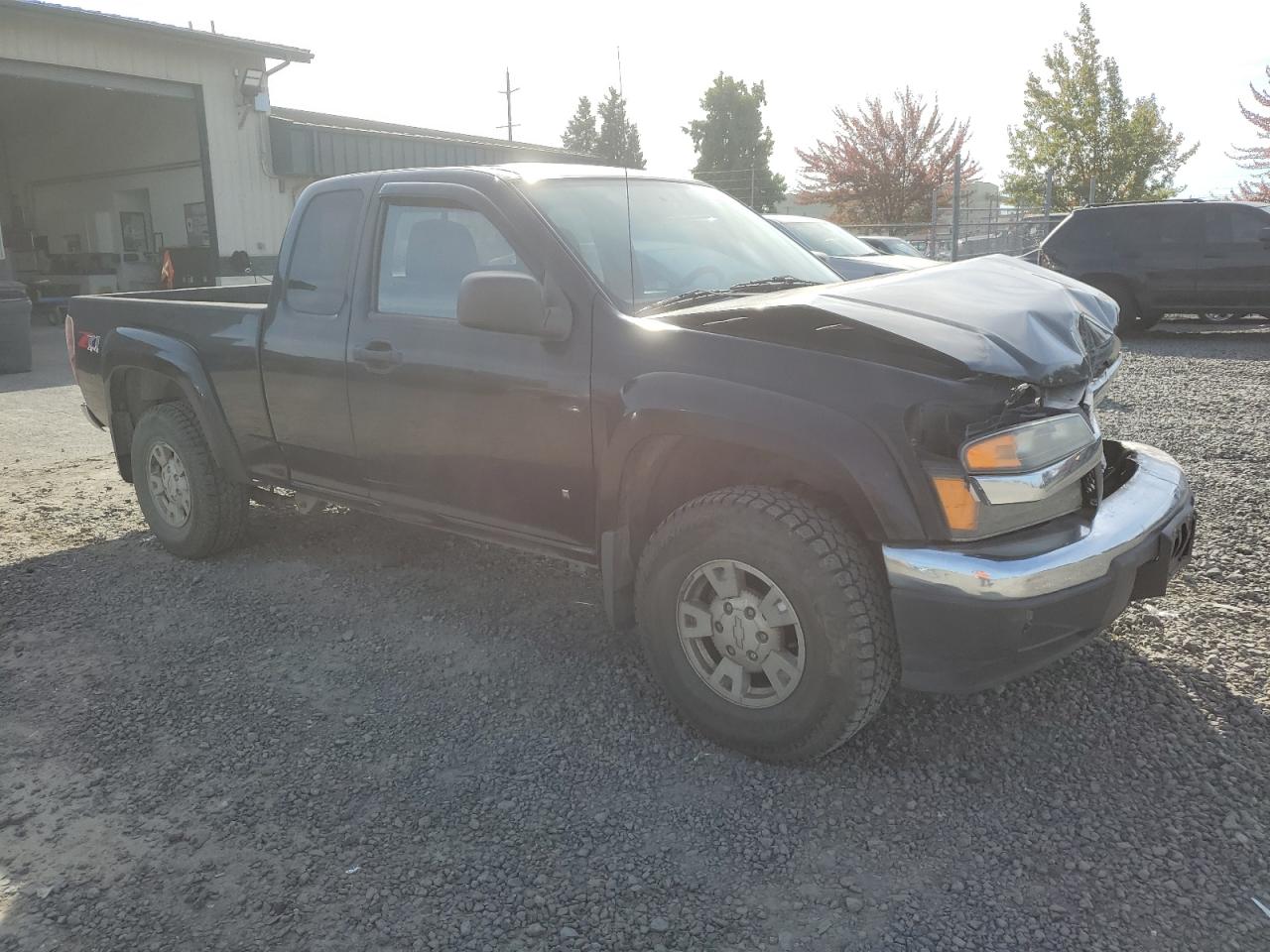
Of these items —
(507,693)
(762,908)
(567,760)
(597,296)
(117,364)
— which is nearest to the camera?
(762,908)

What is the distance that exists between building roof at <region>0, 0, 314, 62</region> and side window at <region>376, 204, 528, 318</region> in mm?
14207

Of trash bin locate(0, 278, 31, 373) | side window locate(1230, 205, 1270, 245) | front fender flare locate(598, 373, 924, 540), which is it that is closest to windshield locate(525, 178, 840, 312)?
front fender flare locate(598, 373, 924, 540)

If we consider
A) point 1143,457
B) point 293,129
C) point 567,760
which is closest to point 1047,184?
point 293,129

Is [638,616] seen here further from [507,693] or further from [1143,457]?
[1143,457]

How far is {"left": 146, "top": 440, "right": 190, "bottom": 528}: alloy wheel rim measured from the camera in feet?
16.3

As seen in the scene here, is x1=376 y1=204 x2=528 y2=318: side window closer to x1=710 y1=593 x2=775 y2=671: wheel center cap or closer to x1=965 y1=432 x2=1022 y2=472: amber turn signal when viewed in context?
x1=710 y1=593 x2=775 y2=671: wheel center cap

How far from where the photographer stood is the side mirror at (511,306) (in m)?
3.21

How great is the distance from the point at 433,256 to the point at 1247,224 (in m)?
12.0

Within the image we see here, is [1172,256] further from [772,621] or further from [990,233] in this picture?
[772,621]

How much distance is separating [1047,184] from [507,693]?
19.5 meters

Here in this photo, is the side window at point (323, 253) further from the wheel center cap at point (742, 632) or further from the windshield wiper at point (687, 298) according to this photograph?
the wheel center cap at point (742, 632)

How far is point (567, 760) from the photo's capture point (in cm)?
309

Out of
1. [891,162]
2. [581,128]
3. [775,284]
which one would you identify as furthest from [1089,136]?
[581,128]

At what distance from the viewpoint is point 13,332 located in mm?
12141
